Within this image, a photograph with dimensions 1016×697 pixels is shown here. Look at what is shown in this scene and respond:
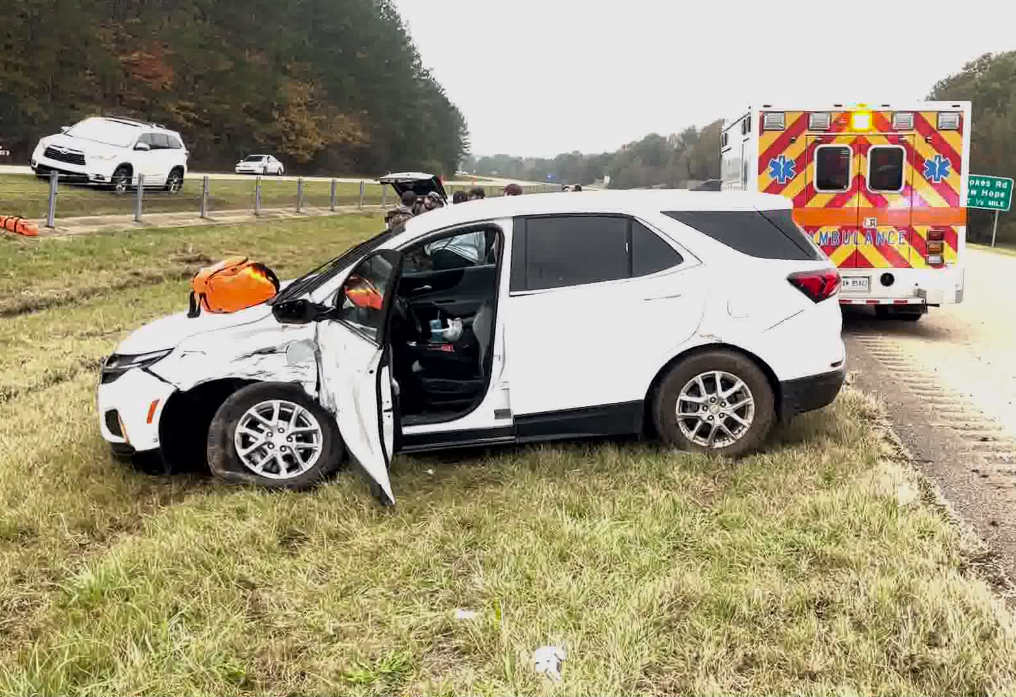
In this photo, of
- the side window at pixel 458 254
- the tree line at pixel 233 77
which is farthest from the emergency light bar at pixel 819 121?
the tree line at pixel 233 77

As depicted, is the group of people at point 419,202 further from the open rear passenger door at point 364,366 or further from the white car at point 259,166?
the white car at point 259,166

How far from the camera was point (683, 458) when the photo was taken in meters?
5.08

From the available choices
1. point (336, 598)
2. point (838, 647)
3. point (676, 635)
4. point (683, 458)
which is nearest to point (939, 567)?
point (838, 647)

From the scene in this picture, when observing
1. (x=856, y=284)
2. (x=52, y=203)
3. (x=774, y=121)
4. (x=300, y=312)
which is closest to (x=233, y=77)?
(x=52, y=203)

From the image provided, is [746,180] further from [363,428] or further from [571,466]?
[363,428]

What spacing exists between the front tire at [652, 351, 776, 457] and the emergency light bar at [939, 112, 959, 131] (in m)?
5.99

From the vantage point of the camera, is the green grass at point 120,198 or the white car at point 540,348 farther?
the green grass at point 120,198

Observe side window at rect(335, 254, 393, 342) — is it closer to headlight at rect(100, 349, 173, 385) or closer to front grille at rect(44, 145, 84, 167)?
headlight at rect(100, 349, 173, 385)

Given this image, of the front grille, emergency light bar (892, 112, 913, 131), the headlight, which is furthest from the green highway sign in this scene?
the headlight

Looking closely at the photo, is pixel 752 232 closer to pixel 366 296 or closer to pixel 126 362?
pixel 366 296

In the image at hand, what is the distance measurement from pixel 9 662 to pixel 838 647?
2862 millimetres

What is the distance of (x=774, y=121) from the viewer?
996 centimetres

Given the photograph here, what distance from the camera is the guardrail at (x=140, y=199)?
16422 millimetres

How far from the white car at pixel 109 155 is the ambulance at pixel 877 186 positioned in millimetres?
15273
